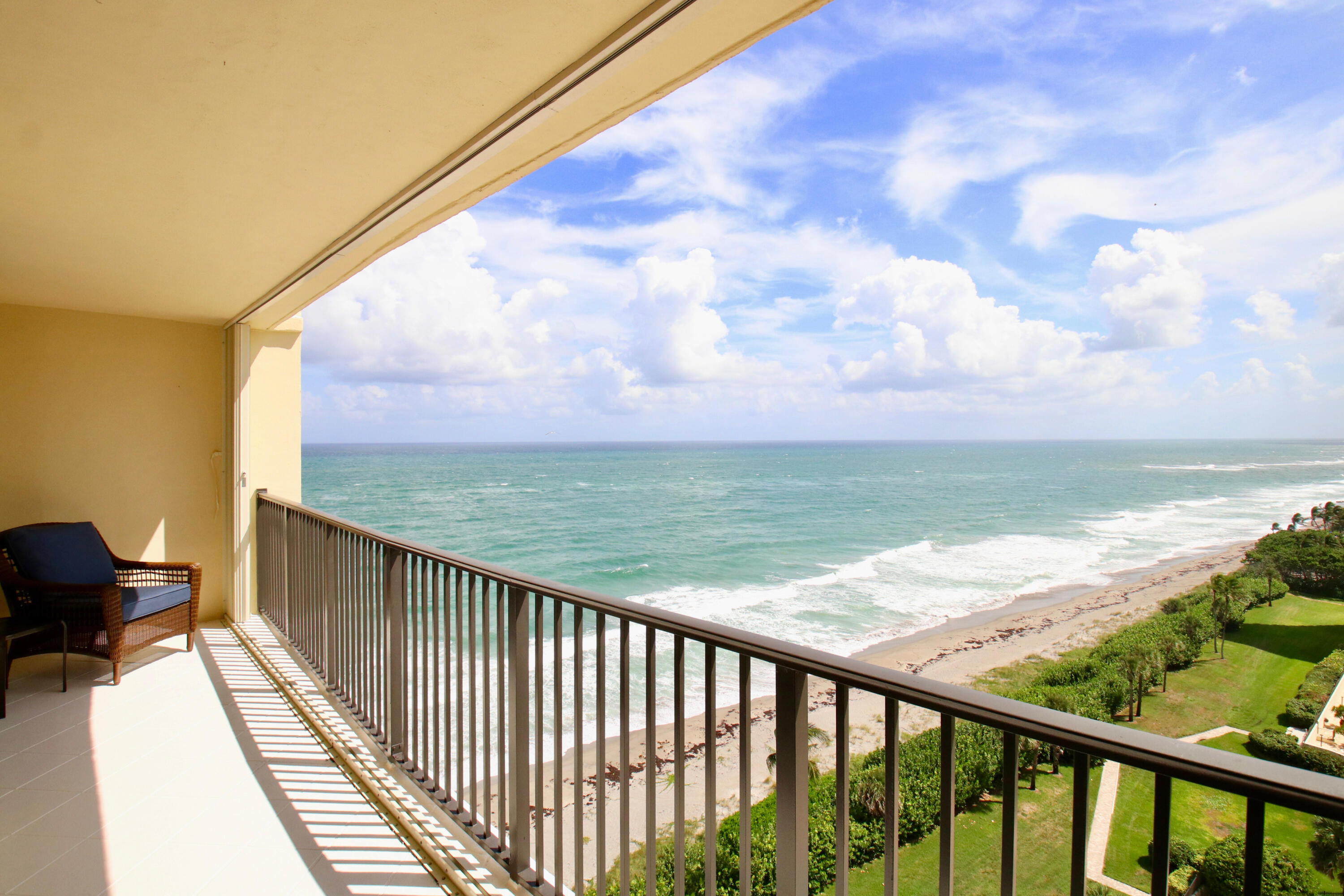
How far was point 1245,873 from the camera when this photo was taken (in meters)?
0.59

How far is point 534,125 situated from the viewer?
1.67 m

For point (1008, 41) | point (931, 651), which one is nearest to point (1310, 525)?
point (931, 651)

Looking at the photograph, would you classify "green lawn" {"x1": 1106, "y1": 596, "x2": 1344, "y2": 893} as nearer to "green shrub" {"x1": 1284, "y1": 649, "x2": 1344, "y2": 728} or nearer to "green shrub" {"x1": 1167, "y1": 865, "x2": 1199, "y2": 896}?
"green shrub" {"x1": 1284, "y1": 649, "x2": 1344, "y2": 728}

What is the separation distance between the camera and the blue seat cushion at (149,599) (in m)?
3.44

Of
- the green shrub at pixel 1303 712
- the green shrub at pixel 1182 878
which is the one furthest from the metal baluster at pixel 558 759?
the green shrub at pixel 1303 712

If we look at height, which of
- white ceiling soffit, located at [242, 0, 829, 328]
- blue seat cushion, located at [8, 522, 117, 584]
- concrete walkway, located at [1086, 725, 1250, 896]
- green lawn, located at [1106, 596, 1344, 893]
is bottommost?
green lawn, located at [1106, 596, 1344, 893]

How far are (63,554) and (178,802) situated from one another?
2357 millimetres

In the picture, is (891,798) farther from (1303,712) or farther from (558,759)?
(1303,712)

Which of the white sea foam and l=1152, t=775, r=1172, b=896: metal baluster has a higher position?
l=1152, t=775, r=1172, b=896: metal baluster

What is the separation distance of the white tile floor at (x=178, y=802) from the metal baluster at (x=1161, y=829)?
1685 mm

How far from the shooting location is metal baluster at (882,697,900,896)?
34.0 inches

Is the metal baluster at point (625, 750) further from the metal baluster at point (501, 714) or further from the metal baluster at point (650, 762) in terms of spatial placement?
the metal baluster at point (501, 714)

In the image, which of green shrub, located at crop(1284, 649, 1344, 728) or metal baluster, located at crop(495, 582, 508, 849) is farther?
green shrub, located at crop(1284, 649, 1344, 728)

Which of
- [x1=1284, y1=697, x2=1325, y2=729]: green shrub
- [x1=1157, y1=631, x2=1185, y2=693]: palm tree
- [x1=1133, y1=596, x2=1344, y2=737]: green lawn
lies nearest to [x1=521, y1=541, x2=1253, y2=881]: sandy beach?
[x1=1157, y1=631, x2=1185, y2=693]: palm tree
